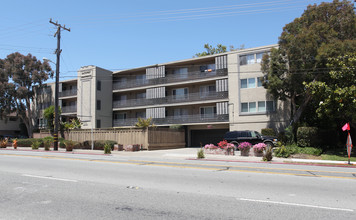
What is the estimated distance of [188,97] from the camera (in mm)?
A: 36781

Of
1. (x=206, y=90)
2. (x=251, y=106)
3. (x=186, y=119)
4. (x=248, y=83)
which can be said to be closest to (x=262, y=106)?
(x=251, y=106)

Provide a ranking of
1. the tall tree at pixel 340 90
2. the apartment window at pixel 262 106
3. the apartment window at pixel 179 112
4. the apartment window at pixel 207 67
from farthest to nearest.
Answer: the apartment window at pixel 179 112, the apartment window at pixel 207 67, the apartment window at pixel 262 106, the tall tree at pixel 340 90

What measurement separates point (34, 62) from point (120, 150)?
28296 mm

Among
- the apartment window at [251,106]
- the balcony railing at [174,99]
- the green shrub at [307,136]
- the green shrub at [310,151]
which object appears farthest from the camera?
the balcony railing at [174,99]

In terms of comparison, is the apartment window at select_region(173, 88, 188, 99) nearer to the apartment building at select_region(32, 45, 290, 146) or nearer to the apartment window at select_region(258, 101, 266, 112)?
the apartment building at select_region(32, 45, 290, 146)

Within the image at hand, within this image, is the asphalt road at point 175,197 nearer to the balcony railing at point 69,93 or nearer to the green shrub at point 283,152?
the green shrub at point 283,152

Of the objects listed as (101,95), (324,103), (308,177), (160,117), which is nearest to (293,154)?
(324,103)

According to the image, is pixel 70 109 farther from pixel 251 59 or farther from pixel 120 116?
pixel 251 59

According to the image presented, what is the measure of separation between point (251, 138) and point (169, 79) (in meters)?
16.6

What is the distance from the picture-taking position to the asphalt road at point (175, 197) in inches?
219

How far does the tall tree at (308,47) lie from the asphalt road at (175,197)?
15.0 m

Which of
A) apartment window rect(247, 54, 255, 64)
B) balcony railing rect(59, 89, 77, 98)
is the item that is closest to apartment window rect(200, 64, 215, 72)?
apartment window rect(247, 54, 255, 64)

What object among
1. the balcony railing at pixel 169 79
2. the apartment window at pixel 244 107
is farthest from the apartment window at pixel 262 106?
the balcony railing at pixel 169 79

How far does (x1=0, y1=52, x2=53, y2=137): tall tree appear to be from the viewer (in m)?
45.0
